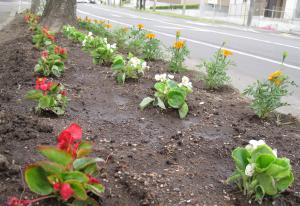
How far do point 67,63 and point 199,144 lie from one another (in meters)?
3.31

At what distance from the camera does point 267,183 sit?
2.62 meters

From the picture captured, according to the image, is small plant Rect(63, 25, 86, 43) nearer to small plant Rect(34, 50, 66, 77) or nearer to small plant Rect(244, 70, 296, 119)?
small plant Rect(34, 50, 66, 77)

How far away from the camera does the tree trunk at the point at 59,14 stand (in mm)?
10086

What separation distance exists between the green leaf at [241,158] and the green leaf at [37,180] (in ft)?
3.82

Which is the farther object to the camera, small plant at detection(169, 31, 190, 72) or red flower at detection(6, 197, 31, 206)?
small plant at detection(169, 31, 190, 72)

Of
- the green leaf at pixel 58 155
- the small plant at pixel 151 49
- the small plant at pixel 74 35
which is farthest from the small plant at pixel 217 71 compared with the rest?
the green leaf at pixel 58 155

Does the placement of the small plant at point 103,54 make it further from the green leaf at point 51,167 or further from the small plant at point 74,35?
the green leaf at point 51,167

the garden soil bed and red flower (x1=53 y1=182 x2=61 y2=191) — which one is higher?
red flower (x1=53 y1=182 x2=61 y2=191)

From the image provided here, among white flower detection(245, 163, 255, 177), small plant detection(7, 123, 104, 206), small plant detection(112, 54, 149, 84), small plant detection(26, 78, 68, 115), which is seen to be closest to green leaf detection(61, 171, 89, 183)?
small plant detection(7, 123, 104, 206)

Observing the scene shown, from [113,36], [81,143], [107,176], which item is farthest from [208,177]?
[113,36]

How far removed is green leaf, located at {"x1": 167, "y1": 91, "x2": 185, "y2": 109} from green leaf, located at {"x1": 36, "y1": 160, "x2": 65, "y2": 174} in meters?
2.04

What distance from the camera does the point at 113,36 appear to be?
873 cm

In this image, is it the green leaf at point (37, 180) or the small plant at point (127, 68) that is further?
the small plant at point (127, 68)

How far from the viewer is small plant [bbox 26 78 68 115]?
3744 mm
